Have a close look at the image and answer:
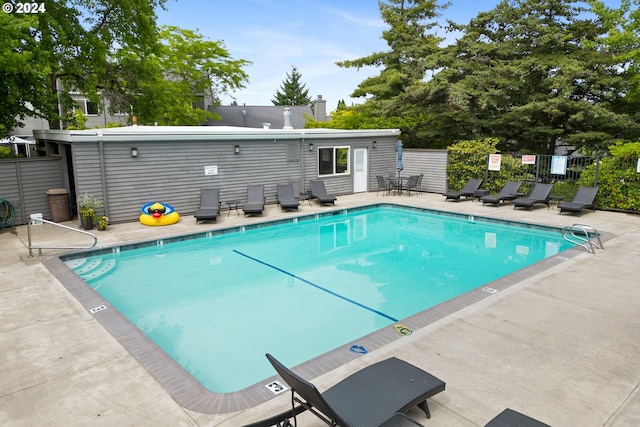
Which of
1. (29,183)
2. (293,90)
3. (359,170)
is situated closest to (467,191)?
(359,170)

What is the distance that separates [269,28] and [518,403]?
28.2m

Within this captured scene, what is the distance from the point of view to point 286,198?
1370 centimetres

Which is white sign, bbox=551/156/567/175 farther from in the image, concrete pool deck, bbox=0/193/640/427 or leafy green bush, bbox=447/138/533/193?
concrete pool deck, bbox=0/193/640/427

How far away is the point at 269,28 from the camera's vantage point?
2788 centimetres

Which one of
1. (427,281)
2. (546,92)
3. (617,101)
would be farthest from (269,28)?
(427,281)

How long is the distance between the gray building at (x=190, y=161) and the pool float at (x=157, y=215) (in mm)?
487

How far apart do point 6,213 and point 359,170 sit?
447 inches

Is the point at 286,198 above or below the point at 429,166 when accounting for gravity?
below

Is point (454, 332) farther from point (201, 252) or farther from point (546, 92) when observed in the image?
point (546, 92)

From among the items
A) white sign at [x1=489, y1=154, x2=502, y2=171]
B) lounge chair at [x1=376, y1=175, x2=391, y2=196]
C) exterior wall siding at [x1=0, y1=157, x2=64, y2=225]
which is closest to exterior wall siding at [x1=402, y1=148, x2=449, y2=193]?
lounge chair at [x1=376, y1=175, x2=391, y2=196]

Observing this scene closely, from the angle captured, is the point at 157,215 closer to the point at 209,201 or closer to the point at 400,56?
the point at 209,201

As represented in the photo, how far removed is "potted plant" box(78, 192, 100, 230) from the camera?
10.5m

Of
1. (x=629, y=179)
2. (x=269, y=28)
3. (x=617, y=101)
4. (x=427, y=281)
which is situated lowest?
(x=427, y=281)

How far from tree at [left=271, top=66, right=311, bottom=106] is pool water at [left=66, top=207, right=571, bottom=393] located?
160 feet
